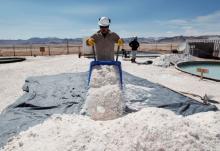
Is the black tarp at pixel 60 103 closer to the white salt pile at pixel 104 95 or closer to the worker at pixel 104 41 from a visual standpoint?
the white salt pile at pixel 104 95

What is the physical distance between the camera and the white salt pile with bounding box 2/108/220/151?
3.47m

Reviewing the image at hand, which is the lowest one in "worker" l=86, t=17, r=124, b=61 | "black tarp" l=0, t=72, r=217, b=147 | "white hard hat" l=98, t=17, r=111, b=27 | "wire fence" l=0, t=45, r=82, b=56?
"black tarp" l=0, t=72, r=217, b=147

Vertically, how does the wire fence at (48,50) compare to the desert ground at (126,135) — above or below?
above

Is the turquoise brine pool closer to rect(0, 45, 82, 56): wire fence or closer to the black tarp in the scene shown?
the black tarp

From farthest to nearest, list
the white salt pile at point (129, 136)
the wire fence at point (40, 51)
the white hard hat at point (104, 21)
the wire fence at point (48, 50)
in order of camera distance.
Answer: the wire fence at point (48, 50) < the wire fence at point (40, 51) < the white hard hat at point (104, 21) < the white salt pile at point (129, 136)

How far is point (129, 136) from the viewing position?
11.8 ft

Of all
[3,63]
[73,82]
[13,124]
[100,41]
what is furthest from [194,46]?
[13,124]

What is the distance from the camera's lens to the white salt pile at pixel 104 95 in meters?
5.46

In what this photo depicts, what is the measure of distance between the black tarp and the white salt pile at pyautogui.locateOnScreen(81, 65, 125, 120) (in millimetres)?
438

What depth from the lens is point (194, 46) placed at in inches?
923

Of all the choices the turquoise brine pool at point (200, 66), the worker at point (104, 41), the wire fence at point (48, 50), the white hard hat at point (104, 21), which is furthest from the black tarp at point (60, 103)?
the wire fence at point (48, 50)

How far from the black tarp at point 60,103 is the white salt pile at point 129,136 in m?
0.78

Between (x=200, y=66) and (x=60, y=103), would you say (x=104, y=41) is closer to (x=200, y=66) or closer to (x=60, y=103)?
(x=60, y=103)

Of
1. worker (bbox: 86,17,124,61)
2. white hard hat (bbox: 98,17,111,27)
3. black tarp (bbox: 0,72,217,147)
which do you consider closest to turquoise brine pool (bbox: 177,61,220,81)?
black tarp (bbox: 0,72,217,147)
